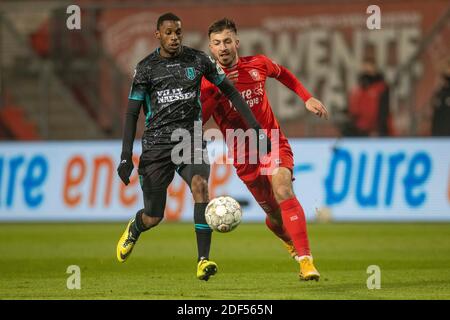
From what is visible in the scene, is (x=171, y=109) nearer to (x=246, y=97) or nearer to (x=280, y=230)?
(x=246, y=97)

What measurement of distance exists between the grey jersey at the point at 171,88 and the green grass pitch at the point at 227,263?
1.46 meters

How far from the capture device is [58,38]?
20703 mm

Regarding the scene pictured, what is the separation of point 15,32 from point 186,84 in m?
12.1

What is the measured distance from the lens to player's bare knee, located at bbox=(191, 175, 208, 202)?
30.9 ft

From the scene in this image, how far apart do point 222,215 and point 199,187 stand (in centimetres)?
38

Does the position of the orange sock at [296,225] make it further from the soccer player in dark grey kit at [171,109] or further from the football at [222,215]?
the soccer player in dark grey kit at [171,109]

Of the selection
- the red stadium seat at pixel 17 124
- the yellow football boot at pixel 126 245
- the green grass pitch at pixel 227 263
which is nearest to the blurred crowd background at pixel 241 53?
the red stadium seat at pixel 17 124

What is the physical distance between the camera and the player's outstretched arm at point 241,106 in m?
9.39

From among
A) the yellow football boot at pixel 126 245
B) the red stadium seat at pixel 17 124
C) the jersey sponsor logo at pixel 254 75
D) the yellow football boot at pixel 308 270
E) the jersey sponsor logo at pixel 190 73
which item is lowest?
the yellow football boot at pixel 308 270

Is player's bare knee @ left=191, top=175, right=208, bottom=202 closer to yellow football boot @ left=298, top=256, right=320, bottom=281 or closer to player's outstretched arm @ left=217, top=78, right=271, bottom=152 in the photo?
player's outstretched arm @ left=217, top=78, right=271, bottom=152

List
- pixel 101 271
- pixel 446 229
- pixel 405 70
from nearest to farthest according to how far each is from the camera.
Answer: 1. pixel 101 271
2. pixel 446 229
3. pixel 405 70

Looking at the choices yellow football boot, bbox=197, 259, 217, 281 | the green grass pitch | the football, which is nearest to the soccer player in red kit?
the football
